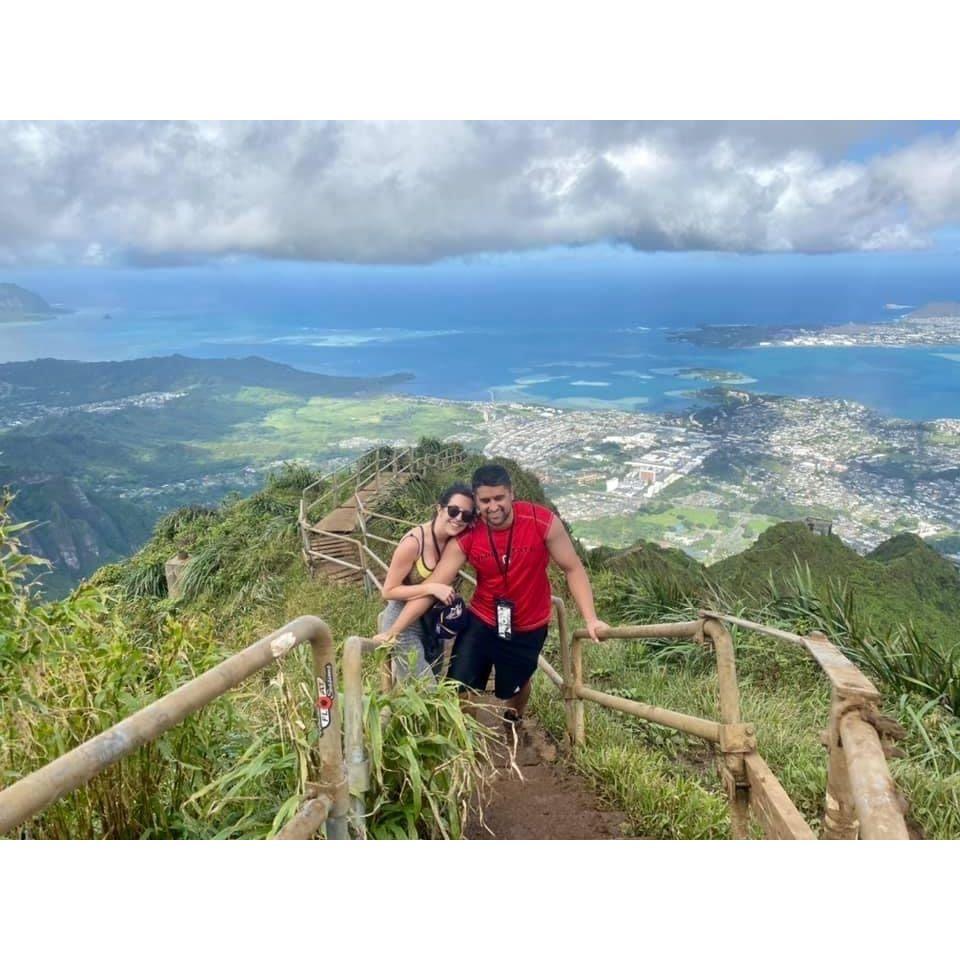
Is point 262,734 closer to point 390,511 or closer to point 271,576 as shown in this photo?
point 390,511

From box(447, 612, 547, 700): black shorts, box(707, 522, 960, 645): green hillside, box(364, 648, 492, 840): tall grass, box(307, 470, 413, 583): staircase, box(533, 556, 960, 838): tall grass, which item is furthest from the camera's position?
box(307, 470, 413, 583): staircase

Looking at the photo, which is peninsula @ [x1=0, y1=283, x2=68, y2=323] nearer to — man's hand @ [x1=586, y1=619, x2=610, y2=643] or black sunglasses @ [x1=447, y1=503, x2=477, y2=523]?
black sunglasses @ [x1=447, y1=503, x2=477, y2=523]

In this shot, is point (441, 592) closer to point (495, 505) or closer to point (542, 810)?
point (495, 505)

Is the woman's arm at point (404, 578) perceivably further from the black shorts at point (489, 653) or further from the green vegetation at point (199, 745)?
the green vegetation at point (199, 745)

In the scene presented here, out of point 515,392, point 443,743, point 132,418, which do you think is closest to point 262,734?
point 443,743

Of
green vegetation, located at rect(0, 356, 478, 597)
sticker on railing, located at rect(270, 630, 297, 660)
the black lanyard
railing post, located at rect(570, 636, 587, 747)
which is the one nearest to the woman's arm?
the black lanyard

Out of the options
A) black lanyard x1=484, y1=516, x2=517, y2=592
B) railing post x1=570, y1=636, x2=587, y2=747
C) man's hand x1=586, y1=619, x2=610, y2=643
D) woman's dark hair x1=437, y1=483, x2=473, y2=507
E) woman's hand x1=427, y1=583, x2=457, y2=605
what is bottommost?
railing post x1=570, y1=636, x2=587, y2=747

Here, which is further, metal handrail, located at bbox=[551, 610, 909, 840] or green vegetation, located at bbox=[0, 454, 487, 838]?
green vegetation, located at bbox=[0, 454, 487, 838]
